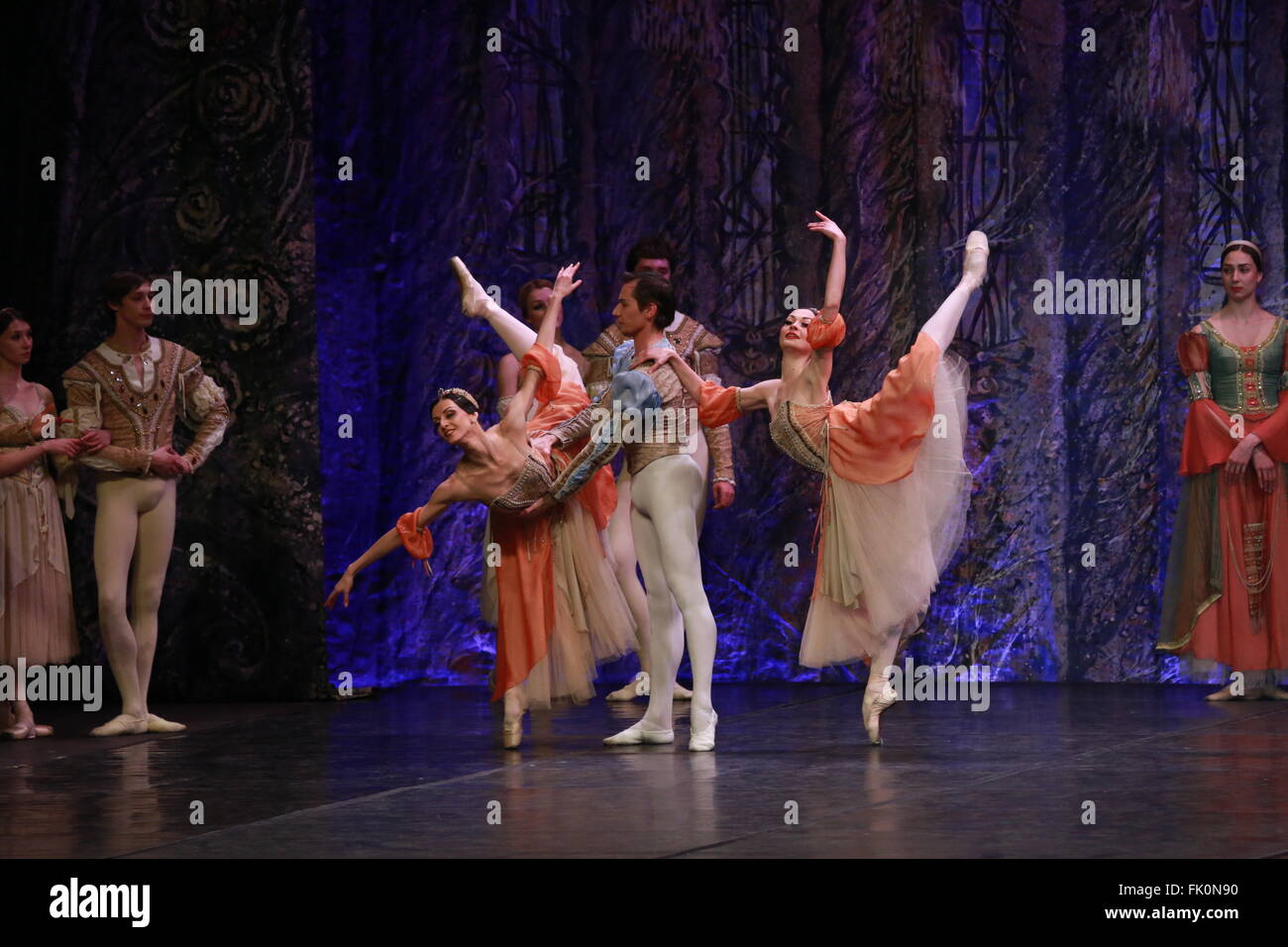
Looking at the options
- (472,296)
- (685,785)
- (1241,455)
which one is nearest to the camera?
(685,785)

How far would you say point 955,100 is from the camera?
26.3 feet

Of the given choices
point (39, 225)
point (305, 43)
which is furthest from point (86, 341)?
point (305, 43)

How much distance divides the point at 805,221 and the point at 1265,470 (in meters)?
2.19

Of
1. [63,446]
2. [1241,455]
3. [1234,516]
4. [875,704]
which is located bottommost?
[875,704]

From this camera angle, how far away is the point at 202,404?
7.28m

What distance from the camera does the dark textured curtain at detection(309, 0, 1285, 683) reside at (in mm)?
7914

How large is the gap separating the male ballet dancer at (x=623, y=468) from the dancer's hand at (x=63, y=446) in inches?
77.3

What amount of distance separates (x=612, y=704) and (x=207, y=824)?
2919 millimetres

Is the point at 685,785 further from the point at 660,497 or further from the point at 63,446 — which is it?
the point at 63,446

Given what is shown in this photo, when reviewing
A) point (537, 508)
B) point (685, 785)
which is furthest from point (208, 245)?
point (685, 785)

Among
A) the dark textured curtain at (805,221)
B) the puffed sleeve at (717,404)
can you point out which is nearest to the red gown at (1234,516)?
the dark textured curtain at (805,221)

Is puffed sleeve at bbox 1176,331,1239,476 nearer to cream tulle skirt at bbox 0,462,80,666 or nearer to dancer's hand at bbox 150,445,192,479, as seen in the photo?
dancer's hand at bbox 150,445,192,479
